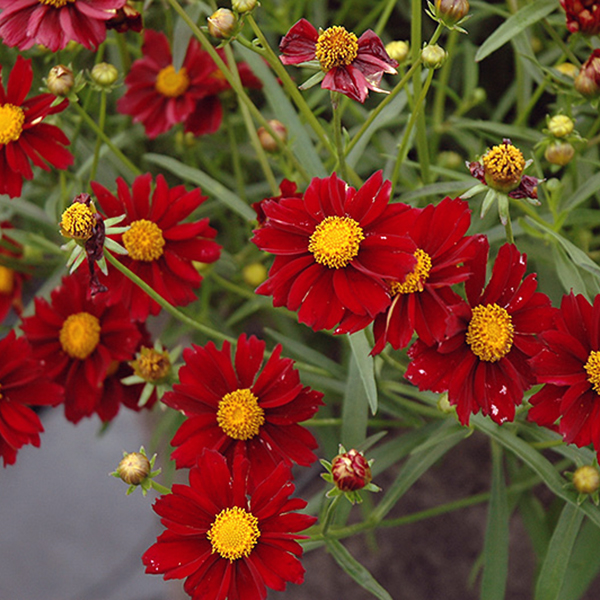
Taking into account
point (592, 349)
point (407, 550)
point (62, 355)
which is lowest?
point (407, 550)

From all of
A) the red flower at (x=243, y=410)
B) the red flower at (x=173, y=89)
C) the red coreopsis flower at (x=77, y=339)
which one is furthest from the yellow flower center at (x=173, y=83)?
the red flower at (x=243, y=410)

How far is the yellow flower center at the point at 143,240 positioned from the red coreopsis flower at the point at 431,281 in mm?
229

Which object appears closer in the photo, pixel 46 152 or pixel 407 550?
pixel 46 152

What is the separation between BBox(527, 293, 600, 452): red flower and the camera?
479 millimetres

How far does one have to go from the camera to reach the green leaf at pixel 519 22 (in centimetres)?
60

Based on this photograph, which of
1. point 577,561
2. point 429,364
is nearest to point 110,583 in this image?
point 577,561

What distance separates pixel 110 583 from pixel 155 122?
896 millimetres

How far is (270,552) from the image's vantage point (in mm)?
509

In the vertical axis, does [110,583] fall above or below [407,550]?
below

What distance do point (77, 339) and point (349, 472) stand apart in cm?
31

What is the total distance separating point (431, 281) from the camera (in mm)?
493

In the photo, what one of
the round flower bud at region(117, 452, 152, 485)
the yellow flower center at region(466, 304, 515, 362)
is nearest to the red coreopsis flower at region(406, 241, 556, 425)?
the yellow flower center at region(466, 304, 515, 362)

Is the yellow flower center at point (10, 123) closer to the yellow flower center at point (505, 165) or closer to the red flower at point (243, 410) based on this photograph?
the red flower at point (243, 410)

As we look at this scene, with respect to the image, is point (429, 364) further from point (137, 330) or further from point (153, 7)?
point (153, 7)
